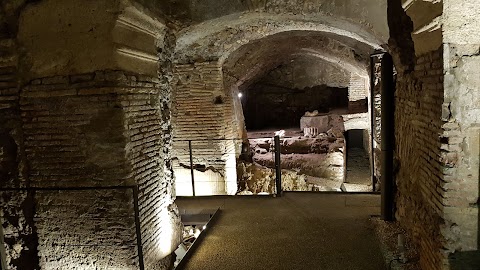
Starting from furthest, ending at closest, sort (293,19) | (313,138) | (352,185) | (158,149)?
(313,138), (352,185), (293,19), (158,149)

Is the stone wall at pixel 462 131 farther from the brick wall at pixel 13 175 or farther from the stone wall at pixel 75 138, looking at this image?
the brick wall at pixel 13 175

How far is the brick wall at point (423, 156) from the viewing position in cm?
299

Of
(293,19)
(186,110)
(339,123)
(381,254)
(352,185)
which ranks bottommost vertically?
(352,185)

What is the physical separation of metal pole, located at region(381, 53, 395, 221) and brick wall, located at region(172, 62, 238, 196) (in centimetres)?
426

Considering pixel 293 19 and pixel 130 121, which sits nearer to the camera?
pixel 130 121

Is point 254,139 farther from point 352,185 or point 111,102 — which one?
point 111,102

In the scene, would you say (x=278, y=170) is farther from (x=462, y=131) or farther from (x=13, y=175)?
(x=13, y=175)

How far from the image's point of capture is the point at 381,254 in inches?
168

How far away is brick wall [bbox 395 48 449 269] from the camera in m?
2.99

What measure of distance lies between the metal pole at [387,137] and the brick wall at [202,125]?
14.0 ft

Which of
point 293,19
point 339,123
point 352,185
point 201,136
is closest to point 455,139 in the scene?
point 293,19

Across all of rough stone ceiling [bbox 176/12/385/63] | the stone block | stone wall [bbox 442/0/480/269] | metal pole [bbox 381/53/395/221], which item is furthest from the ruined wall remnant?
the stone block

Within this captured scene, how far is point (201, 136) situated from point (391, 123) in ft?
16.1

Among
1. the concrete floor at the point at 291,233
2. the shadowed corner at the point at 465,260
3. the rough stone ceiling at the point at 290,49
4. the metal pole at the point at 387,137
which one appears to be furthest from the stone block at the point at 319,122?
the shadowed corner at the point at 465,260
